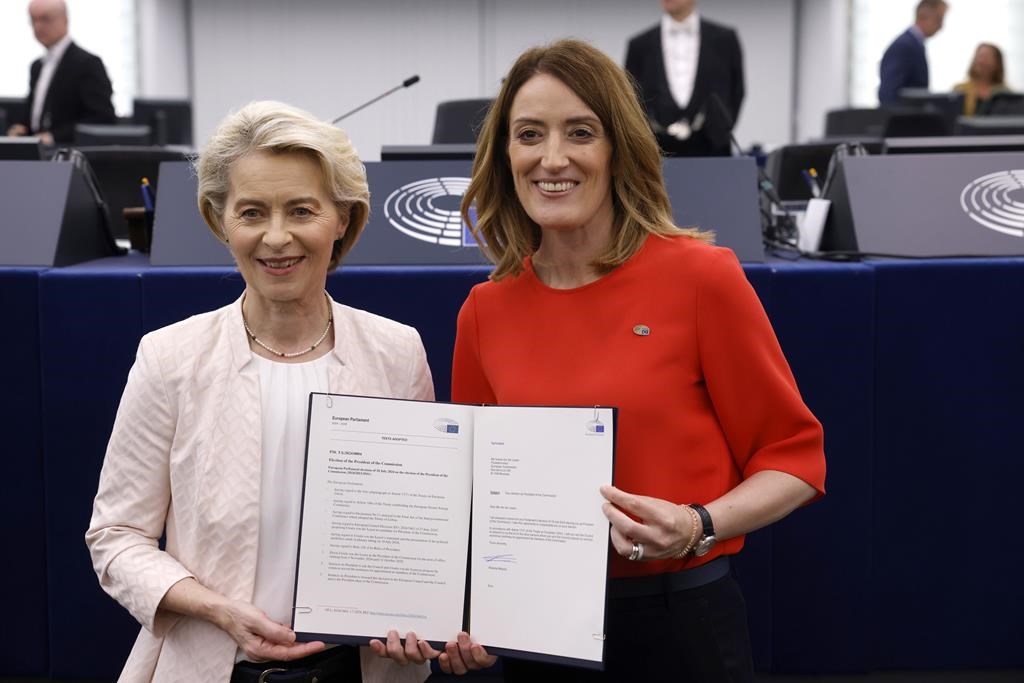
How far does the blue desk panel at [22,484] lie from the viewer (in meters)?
2.67

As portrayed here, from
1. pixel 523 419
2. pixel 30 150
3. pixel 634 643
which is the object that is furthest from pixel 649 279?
pixel 30 150

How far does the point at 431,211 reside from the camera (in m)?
2.90

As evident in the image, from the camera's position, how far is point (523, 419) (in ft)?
5.12

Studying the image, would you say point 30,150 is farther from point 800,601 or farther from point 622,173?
point 800,601

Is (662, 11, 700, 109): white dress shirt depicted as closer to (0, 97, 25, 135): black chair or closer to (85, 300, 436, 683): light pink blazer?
(0, 97, 25, 135): black chair

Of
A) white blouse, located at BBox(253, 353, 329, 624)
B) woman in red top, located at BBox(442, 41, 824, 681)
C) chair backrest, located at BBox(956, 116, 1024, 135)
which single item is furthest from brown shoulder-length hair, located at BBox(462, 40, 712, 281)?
chair backrest, located at BBox(956, 116, 1024, 135)

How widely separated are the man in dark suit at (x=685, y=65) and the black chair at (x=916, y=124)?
1059 mm

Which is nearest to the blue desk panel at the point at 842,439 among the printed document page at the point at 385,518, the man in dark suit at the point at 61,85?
the printed document page at the point at 385,518

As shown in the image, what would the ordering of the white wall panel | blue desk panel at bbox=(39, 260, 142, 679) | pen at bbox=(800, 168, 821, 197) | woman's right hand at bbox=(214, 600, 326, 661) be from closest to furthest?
woman's right hand at bbox=(214, 600, 326, 661), blue desk panel at bbox=(39, 260, 142, 679), pen at bbox=(800, 168, 821, 197), the white wall panel

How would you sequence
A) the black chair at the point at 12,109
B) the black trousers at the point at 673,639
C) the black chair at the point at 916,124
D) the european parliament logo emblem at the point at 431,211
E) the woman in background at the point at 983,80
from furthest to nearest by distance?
1. the woman in background at the point at 983,80
2. the black chair at the point at 12,109
3. the black chair at the point at 916,124
4. the european parliament logo emblem at the point at 431,211
5. the black trousers at the point at 673,639

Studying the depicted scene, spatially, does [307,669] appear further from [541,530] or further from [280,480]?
[541,530]

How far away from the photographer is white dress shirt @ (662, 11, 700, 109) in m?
7.00

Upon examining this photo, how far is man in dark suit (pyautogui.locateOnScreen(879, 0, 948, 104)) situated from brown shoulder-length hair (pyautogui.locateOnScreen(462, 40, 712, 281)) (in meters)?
7.80

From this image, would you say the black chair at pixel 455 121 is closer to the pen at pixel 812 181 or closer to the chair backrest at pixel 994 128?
the pen at pixel 812 181
